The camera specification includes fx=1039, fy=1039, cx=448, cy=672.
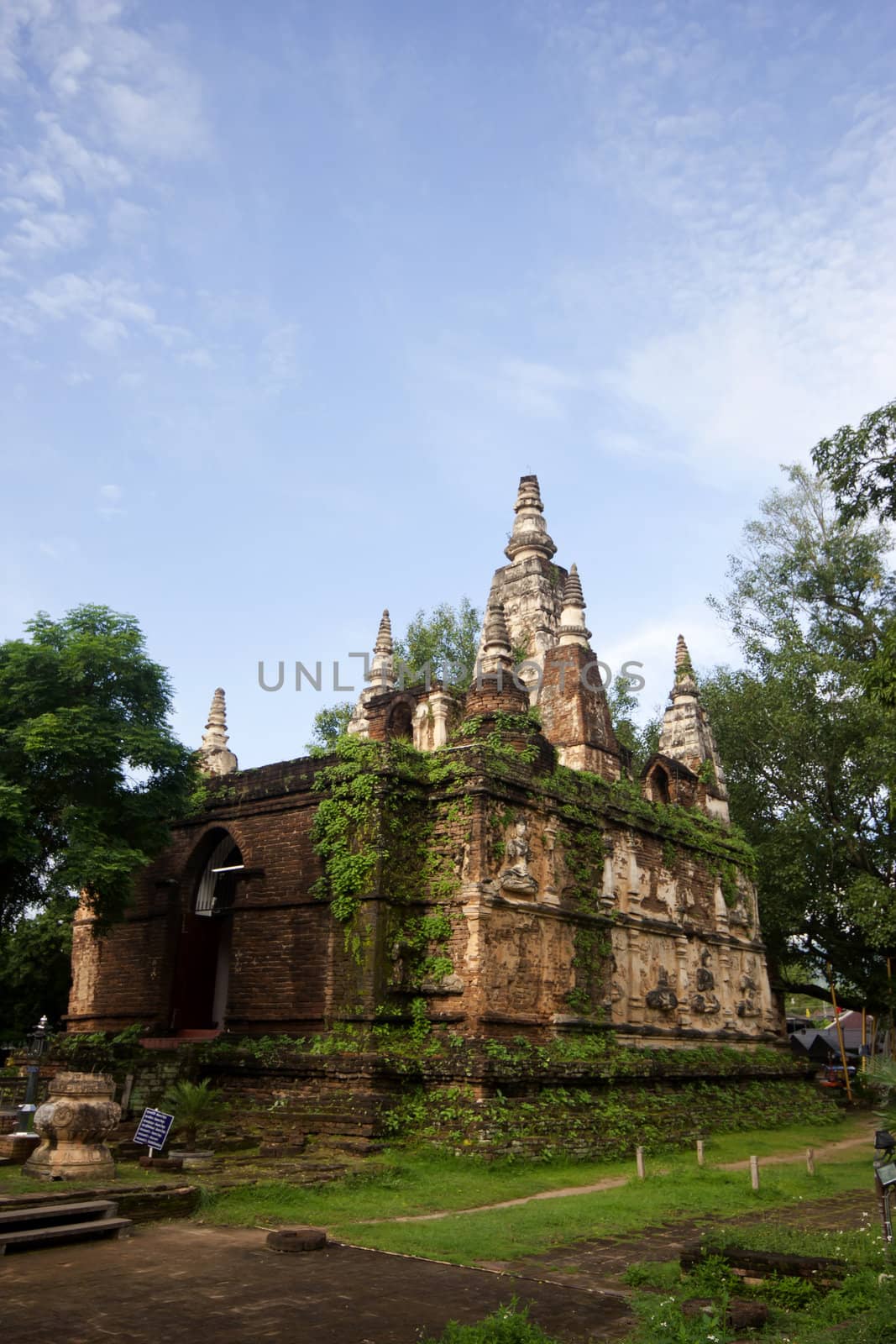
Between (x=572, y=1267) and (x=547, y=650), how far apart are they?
42.0 ft

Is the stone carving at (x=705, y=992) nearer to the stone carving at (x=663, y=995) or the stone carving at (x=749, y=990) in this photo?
the stone carving at (x=663, y=995)

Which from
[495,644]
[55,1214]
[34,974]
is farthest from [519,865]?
[34,974]

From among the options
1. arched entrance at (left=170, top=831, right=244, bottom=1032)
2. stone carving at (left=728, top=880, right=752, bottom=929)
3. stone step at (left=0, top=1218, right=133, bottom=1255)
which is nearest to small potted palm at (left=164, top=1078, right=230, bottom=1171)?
stone step at (left=0, top=1218, right=133, bottom=1255)

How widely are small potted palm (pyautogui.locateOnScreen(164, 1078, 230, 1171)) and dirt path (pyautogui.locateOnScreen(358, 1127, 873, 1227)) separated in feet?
9.57

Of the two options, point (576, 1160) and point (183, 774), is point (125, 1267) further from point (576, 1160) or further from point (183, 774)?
point (183, 774)

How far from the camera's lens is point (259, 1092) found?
581 inches

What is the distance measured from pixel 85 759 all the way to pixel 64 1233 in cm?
798

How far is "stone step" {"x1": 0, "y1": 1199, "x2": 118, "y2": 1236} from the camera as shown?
838 cm

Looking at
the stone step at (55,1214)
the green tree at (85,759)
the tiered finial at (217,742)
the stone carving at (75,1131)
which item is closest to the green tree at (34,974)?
the tiered finial at (217,742)

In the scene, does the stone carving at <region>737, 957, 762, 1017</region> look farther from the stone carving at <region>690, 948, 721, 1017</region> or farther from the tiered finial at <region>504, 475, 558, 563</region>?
the tiered finial at <region>504, 475, 558, 563</region>

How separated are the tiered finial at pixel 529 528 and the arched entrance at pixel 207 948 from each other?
8.55 m

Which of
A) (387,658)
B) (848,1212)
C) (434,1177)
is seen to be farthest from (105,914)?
(848,1212)

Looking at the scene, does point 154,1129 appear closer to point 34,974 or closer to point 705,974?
point 705,974

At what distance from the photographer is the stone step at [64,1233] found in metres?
8.14
